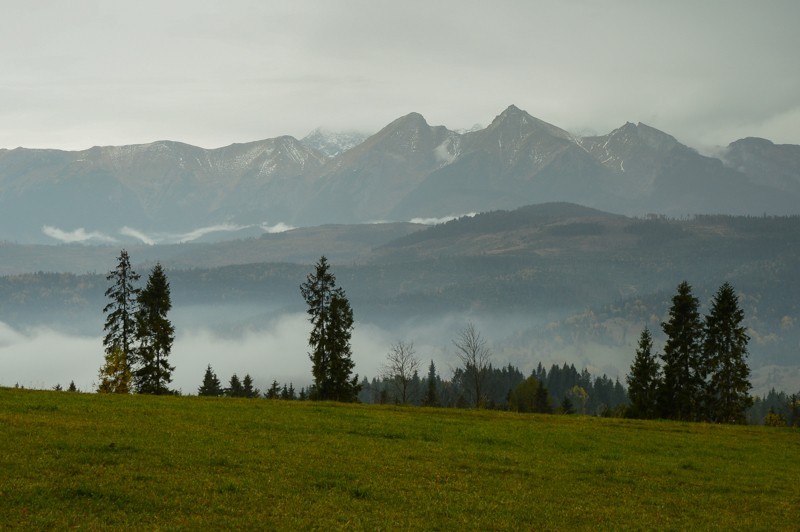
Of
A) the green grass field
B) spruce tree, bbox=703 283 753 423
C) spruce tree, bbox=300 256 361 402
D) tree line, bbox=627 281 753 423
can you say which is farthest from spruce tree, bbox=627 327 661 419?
the green grass field

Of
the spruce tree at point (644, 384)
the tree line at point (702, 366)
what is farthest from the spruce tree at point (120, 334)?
the tree line at point (702, 366)

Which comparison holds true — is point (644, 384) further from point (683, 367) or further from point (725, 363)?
point (725, 363)

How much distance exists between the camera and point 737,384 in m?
87.4

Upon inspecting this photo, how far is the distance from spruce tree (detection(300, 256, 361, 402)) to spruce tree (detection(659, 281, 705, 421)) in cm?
3512

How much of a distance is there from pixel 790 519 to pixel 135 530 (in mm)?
23343

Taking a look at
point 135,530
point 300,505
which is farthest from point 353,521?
point 135,530

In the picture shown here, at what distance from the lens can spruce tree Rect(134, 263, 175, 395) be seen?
82.6 meters

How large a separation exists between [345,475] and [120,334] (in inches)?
2548

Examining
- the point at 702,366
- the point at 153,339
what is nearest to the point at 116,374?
the point at 153,339

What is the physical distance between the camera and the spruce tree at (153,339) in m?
82.6

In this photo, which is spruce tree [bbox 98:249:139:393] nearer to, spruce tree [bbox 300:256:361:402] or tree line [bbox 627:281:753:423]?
spruce tree [bbox 300:256:361:402]

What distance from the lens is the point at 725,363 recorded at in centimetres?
8762

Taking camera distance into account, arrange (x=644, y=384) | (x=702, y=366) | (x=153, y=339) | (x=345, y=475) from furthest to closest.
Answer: (x=644, y=384)
(x=702, y=366)
(x=153, y=339)
(x=345, y=475)

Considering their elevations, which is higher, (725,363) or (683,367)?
(725,363)
